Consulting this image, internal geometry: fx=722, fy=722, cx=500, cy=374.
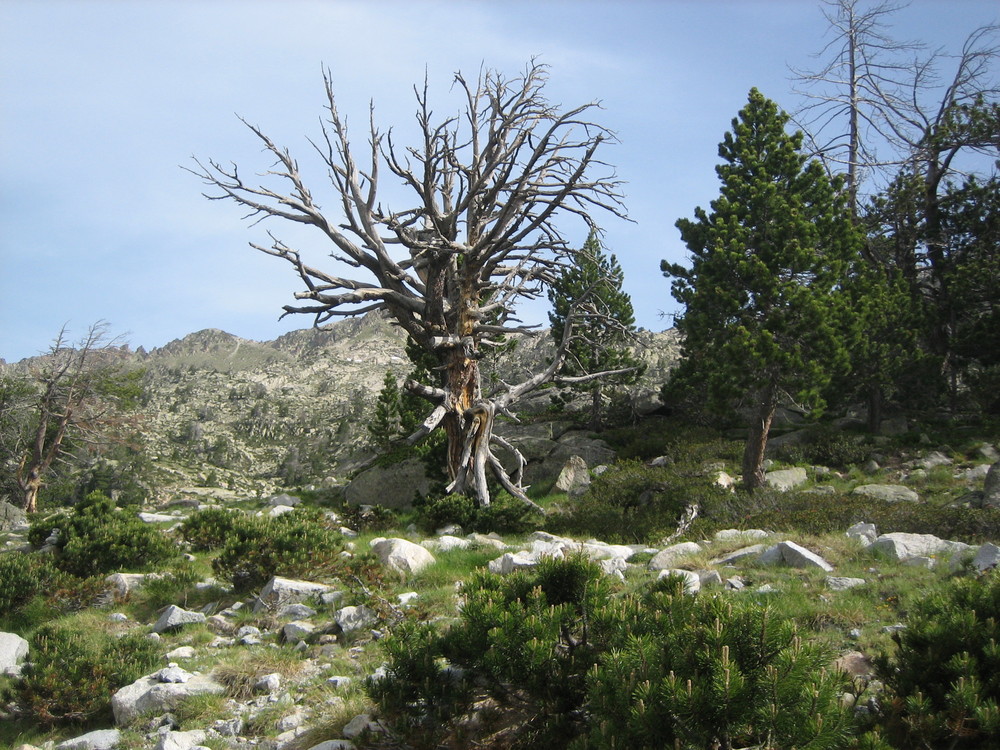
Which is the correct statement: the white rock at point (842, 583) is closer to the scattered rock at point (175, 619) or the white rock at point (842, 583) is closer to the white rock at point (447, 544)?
the white rock at point (447, 544)

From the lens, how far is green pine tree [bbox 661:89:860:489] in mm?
16203

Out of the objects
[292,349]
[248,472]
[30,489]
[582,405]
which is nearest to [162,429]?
[248,472]

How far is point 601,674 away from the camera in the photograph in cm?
386

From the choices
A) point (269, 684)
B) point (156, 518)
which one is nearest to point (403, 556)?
point (269, 684)

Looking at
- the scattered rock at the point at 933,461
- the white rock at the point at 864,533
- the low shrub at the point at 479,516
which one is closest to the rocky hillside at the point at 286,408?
the low shrub at the point at 479,516

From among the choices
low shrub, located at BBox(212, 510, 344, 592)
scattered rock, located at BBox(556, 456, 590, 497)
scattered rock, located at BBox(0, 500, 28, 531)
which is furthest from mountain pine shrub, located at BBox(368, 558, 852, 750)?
Answer: scattered rock, located at BBox(0, 500, 28, 531)

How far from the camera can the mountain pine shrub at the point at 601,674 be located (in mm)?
3393

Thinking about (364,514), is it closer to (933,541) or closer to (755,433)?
(755,433)

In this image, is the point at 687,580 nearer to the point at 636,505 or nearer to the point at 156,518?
the point at 636,505

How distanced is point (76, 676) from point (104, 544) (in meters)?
4.18

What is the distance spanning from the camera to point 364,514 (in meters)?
14.7

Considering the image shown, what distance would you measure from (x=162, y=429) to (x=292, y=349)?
100270 millimetres

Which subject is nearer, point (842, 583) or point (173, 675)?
point (173, 675)

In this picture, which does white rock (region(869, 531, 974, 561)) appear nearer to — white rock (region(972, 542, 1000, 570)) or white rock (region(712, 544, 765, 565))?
white rock (region(972, 542, 1000, 570))
